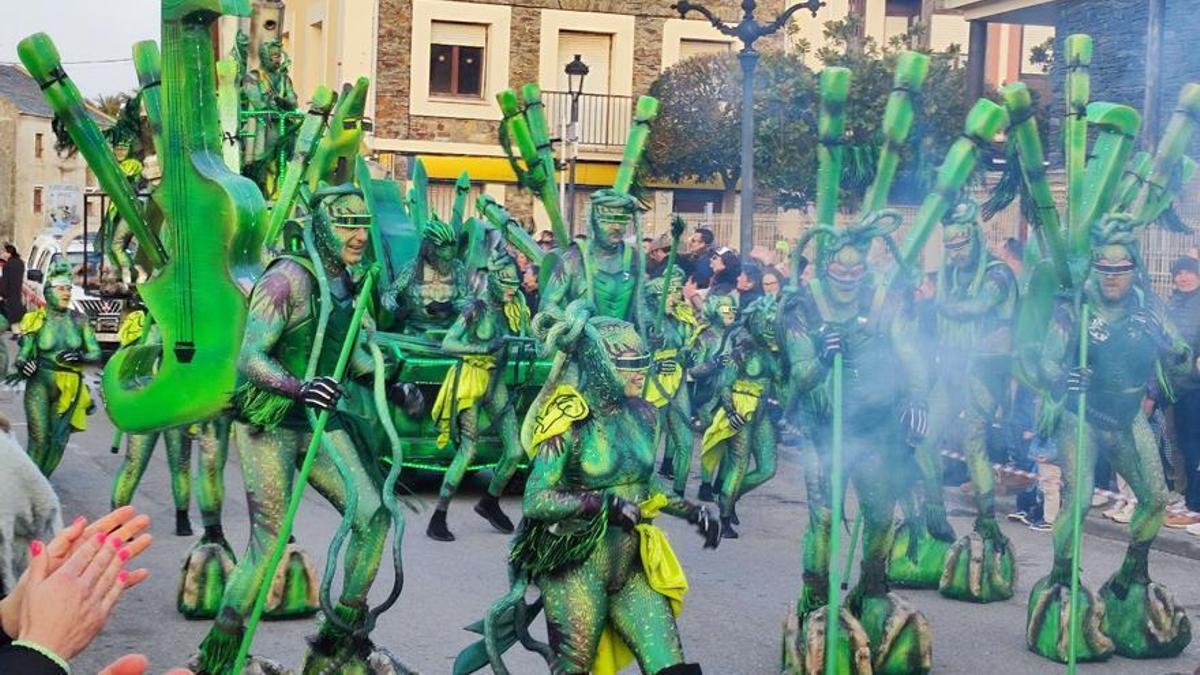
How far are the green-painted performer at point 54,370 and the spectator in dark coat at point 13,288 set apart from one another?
15.0 m

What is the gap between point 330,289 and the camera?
7.84m

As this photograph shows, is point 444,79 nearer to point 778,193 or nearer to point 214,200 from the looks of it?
point 778,193

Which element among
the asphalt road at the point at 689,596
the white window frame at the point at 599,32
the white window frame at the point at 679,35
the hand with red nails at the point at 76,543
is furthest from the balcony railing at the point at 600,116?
the hand with red nails at the point at 76,543

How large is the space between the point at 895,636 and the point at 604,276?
3.85 metres

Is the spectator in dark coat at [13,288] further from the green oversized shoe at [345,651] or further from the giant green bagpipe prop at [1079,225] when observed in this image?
the green oversized shoe at [345,651]

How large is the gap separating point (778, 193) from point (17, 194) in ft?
122

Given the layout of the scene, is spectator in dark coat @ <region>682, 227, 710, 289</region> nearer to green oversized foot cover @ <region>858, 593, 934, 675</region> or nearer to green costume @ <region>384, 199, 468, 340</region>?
green costume @ <region>384, 199, 468, 340</region>

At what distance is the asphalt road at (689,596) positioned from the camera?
29.2 feet

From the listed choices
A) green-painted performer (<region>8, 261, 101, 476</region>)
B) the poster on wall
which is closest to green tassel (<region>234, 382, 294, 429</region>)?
green-painted performer (<region>8, 261, 101, 476</region>)

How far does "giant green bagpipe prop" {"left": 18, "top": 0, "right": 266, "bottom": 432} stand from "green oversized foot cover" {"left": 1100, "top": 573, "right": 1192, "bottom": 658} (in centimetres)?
410

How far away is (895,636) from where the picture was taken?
830 cm

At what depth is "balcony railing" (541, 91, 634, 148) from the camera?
113 feet

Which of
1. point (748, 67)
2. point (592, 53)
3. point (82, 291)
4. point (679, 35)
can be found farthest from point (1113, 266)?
point (679, 35)

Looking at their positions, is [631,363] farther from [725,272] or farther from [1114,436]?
[725,272]
